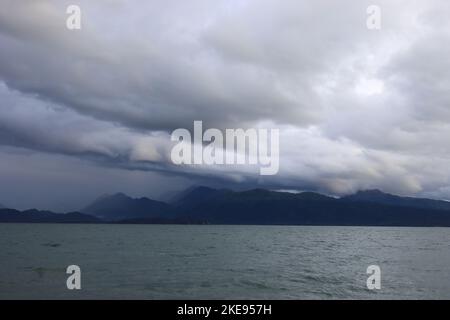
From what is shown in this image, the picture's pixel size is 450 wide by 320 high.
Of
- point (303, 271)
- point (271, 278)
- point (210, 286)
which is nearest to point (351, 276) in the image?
point (303, 271)

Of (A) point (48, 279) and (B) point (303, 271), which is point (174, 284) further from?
(B) point (303, 271)

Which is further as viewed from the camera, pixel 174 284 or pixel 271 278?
pixel 271 278

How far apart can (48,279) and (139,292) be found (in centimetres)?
1518
